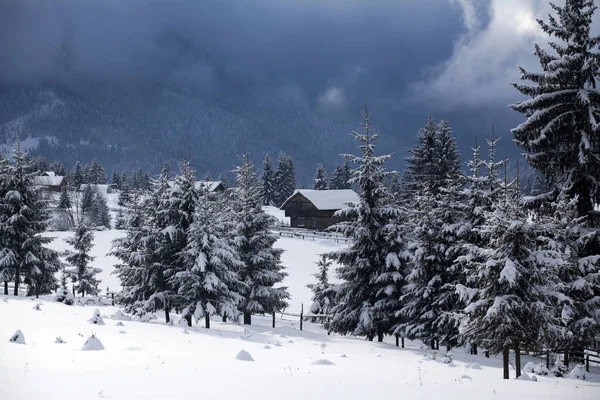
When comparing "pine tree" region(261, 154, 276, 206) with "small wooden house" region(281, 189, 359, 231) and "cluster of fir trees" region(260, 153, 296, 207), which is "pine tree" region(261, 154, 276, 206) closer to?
Result: "cluster of fir trees" region(260, 153, 296, 207)

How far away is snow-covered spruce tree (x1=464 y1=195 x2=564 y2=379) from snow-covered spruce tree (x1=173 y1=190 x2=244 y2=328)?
46.5 feet

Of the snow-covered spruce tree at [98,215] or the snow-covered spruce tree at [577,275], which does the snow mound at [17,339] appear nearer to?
the snow-covered spruce tree at [577,275]

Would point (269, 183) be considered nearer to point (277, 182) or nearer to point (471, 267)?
point (277, 182)

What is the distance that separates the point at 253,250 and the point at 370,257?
29.4 ft

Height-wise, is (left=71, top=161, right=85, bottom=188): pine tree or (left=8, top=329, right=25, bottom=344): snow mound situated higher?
(left=71, top=161, right=85, bottom=188): pine tree

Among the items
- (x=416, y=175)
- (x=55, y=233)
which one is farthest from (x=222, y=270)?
(x=55, y=233)

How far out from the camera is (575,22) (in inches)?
674

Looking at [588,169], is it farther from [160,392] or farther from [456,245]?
[160,392]

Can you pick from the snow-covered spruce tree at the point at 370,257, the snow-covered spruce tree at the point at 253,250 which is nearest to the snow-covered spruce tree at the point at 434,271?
the snow-covered spruce tree at the point at 370,257

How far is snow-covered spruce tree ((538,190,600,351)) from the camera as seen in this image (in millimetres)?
16141

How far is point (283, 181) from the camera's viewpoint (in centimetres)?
11162

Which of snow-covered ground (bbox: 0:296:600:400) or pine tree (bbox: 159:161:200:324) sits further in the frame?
pine tree (bbox: 159:161:200:324)

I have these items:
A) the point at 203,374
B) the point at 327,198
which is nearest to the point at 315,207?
the point at 327,198

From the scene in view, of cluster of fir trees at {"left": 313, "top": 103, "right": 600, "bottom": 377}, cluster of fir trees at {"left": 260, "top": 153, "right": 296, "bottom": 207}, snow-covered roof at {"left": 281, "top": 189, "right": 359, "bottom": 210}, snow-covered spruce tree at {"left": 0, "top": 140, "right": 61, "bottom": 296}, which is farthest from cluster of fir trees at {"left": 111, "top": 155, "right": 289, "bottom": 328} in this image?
cluster of fir trees at {"left": 260, "top": 153, "right": 296, "bottom": 207}
